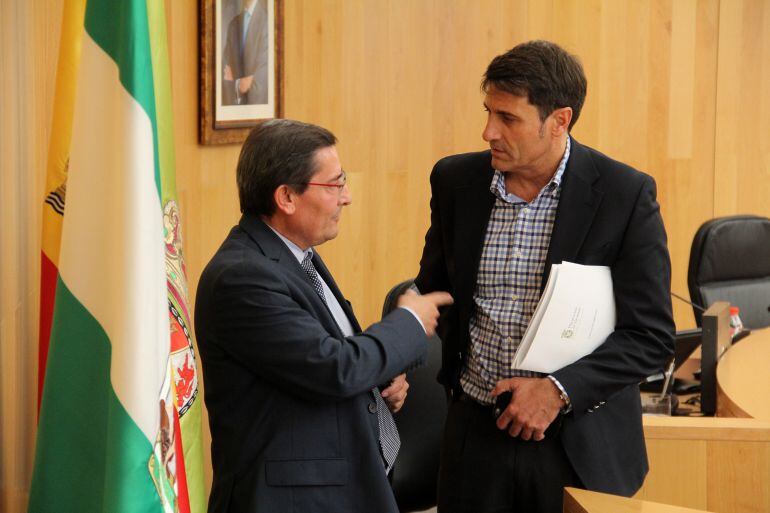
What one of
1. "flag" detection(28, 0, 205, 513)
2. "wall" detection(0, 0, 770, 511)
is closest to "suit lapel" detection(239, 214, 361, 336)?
"flag" detection(28, 0, 205, 513)

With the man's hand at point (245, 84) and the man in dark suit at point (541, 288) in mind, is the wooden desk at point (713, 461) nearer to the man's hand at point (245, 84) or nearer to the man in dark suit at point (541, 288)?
the man in dark suit at point (541, 288)

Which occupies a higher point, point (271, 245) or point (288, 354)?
A: point (271, 245)

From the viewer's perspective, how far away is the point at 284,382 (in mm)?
2195

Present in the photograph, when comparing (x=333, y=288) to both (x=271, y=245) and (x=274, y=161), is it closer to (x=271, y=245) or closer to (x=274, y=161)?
(x=271, y=245)

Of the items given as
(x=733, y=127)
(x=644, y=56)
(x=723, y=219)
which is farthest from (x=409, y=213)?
(x=733, y=127)

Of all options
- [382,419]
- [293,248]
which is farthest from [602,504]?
[293,248]

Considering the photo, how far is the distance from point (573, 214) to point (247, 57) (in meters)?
2.00

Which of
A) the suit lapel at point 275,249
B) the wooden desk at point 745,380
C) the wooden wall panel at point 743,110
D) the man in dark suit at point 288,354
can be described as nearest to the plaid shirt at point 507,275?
the man in dark suit at point 288,354

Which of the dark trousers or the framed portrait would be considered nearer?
the dark trousers

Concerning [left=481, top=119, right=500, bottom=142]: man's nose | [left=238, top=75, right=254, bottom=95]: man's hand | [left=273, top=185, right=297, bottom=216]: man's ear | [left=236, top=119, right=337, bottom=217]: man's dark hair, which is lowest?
[left=273, top=185, right=297, bottom=216]: man's ear

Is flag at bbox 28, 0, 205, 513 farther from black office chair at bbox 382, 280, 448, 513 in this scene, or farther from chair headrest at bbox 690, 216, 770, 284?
chair headrest at bbox 690, 216, 770, 284

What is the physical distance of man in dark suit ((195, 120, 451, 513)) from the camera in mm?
2180

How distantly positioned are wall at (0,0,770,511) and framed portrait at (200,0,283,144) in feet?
0.18

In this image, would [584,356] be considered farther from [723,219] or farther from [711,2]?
[711,2]
